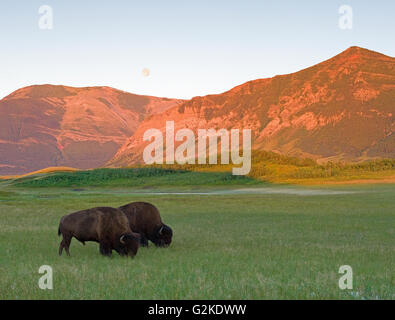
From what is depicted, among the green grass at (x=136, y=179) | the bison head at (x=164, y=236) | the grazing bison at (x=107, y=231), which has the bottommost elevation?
the green grass at (x=136, y=179)

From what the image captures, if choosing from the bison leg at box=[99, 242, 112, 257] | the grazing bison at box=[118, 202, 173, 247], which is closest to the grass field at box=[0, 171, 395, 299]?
the bison leg at box=[99, 242, 112, 257]

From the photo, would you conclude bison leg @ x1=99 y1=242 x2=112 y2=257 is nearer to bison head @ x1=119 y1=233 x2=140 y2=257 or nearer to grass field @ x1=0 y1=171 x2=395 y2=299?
grass field @ x1=0 y1=171 x2=395 y2=299

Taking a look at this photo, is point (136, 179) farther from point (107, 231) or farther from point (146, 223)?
point (107, 231)

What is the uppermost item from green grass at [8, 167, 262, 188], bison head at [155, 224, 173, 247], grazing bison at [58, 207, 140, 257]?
grazing bison at [58, 207, 140, 257]

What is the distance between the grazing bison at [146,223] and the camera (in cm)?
2009

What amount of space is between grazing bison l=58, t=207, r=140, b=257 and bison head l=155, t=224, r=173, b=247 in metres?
3.02

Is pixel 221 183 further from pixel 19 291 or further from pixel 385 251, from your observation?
pixel 19 291

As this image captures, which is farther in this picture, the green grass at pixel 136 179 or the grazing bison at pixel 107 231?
the green grass at pixel 136 179

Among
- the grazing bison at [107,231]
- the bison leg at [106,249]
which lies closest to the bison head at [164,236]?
the grazing bison at [107,231]

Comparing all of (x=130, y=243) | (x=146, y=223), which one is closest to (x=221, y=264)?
(x=130, y=243)

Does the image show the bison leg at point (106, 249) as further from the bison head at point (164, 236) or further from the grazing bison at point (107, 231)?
the bison head at point (164, 236)

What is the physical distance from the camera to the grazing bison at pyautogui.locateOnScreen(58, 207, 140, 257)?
16656 mm
